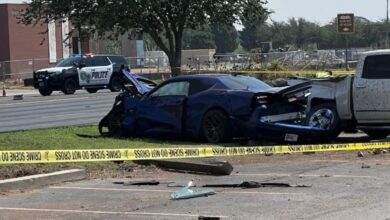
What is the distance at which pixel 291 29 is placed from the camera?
390 feet

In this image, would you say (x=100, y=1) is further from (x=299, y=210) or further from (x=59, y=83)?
(x=299, y=210)

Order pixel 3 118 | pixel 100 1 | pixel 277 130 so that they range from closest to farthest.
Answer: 1. pixel 277 130
2. pixel 3 118
3. pixel 100 1

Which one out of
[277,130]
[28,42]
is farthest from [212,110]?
[28,42]

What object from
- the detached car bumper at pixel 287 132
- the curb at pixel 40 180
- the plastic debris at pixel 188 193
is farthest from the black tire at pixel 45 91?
the plastic debris at pixel 188 193

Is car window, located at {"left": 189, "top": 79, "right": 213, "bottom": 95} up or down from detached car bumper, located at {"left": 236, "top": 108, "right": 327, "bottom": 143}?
up

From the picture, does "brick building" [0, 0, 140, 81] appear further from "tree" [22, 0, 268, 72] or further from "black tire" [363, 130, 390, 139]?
"black tire" [363, 130, 390, 139]

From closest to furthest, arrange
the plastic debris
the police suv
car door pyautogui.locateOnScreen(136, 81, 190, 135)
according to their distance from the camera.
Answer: the plastic debris
car door pyautogui.locateOnScreen(136, 81, 190, 135)
the police suv

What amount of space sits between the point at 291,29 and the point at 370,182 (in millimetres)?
111206

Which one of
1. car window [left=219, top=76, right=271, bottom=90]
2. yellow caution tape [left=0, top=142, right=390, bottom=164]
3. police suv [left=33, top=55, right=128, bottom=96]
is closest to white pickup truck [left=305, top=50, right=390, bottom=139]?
yellow caution tape [left=0, top=142, right=390, bottom=164]

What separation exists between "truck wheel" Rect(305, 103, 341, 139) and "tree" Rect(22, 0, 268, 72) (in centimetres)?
1616

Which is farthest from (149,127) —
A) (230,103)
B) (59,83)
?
(59,83)

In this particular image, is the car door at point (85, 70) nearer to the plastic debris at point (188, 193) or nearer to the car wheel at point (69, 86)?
the car wheel at point (69, 86)

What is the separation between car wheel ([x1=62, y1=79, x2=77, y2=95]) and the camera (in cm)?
3528

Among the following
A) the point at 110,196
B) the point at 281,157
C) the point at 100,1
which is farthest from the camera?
the point at 100,1
